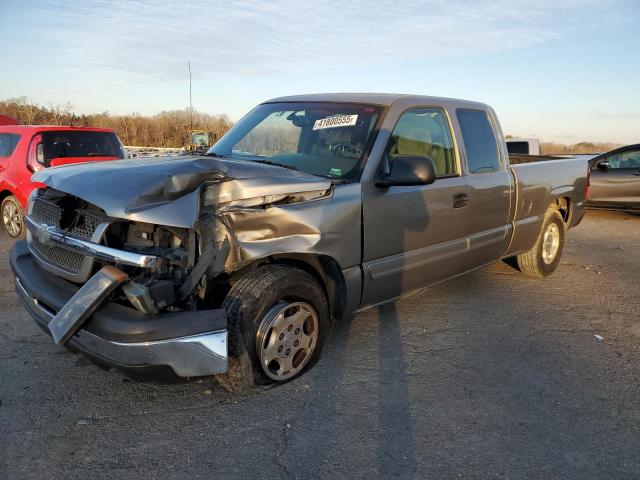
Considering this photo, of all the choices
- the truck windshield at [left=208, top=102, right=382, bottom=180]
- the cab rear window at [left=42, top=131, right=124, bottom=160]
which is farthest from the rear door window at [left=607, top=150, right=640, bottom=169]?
the cab rear window at [left=42, top=131, right=124, bottom=160]

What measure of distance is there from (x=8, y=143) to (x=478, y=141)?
710cm

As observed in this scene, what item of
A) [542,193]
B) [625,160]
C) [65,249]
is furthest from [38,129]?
[625,160]

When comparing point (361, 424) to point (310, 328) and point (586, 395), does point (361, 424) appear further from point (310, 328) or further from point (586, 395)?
point (586, 395)

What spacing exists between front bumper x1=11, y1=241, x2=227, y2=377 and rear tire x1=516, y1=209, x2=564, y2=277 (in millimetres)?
4390

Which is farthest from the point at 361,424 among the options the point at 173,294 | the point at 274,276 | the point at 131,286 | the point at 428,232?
the point at 428,232

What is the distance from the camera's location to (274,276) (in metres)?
3.17

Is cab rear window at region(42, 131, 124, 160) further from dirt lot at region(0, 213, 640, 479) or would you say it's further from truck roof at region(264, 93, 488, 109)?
truck roof at region(264, 93, 488, 109)

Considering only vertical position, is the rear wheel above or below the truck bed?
below

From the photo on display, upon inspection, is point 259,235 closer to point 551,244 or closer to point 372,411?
point 372,411

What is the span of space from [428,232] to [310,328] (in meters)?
1.33

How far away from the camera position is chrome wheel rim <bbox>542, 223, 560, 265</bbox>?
615 cm

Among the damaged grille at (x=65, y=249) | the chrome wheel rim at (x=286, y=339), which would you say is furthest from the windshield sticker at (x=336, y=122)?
the damaged grille at (x=65, y=249)

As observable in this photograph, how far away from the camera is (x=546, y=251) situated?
6.21m

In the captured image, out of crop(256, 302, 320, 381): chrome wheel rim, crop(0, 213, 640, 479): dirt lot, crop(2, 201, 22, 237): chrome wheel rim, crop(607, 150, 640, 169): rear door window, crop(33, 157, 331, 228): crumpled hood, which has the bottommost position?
crop(0, 213, 640, 479): dirt lot
